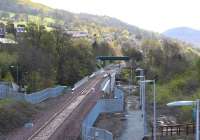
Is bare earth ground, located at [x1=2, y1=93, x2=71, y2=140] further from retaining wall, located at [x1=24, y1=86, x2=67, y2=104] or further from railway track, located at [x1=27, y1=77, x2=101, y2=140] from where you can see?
retaining wall, located at [x1=24, y1=86, x2=67, y2=104]

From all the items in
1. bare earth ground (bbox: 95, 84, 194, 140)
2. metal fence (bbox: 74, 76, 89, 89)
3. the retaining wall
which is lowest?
metal fence (bbox: 74, 76, 89, 89)

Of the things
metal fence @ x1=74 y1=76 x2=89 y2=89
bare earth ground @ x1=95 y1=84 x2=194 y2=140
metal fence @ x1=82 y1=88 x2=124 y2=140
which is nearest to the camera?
metal fence @ x1=82 y1=88 x2=124 y2=140

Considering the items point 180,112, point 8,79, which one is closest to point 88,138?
point 180,112

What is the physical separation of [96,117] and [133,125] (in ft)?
12.7

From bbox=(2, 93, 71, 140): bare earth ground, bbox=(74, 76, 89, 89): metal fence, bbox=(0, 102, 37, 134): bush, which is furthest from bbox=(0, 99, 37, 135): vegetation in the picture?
bbox=(74, 76, 89, 89): metal fence

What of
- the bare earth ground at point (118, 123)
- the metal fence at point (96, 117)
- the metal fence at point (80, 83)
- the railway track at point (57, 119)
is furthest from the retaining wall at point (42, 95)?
the metal fence at point (80, 83)

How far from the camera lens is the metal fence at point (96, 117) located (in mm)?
31436

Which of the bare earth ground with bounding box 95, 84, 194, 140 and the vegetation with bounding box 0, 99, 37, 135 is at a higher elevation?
the vegetation with bounding box 0, 99, 37, 135

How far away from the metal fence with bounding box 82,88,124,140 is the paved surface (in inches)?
69.7

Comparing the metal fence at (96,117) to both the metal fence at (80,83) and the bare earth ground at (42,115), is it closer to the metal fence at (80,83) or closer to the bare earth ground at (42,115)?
the bare earth ground at (42,115)

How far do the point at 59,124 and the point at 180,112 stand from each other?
1573 cm

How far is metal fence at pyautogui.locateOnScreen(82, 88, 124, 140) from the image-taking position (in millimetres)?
31436

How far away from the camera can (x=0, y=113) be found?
136 ft

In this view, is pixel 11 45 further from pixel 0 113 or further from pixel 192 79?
pixel 0 113
